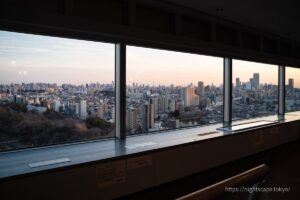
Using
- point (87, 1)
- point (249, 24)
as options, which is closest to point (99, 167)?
point (87, 1)

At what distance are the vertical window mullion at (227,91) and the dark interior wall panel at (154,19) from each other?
1651mm

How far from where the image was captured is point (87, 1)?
269cm

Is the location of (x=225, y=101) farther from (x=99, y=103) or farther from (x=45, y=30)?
(x=45, y=30)

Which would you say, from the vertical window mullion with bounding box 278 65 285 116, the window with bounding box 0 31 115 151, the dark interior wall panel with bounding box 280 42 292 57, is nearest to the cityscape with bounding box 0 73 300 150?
the window with bounding box 0 31 115 151

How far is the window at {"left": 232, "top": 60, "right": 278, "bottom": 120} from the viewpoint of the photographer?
4980mm

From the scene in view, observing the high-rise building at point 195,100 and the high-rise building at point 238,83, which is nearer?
the high-rise building at point 195,100

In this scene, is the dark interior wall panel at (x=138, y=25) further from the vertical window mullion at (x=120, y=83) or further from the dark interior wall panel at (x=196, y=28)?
the vertical window mullion at (x=120, y=83)

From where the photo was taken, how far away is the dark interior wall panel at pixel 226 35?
14.1 feet

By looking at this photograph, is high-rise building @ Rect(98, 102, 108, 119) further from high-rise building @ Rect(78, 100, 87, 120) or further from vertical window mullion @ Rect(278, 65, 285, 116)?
vertical window mullion @ Rect(278, 65, 285, 116)

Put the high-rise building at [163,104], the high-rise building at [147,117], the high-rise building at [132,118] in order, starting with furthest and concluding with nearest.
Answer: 1. the high-rise building at [163,104]
2. the high-rise building at [147,117]
3. the high-rise building at [132,118]

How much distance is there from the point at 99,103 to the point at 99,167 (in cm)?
84

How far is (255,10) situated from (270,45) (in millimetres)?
2441

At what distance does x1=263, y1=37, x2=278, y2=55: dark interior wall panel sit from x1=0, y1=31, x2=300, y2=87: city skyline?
5.85 ft

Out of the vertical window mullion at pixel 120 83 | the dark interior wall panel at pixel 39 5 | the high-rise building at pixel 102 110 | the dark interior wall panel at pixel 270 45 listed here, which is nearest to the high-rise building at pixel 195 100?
the vertical window mullion at pixel 120 83
